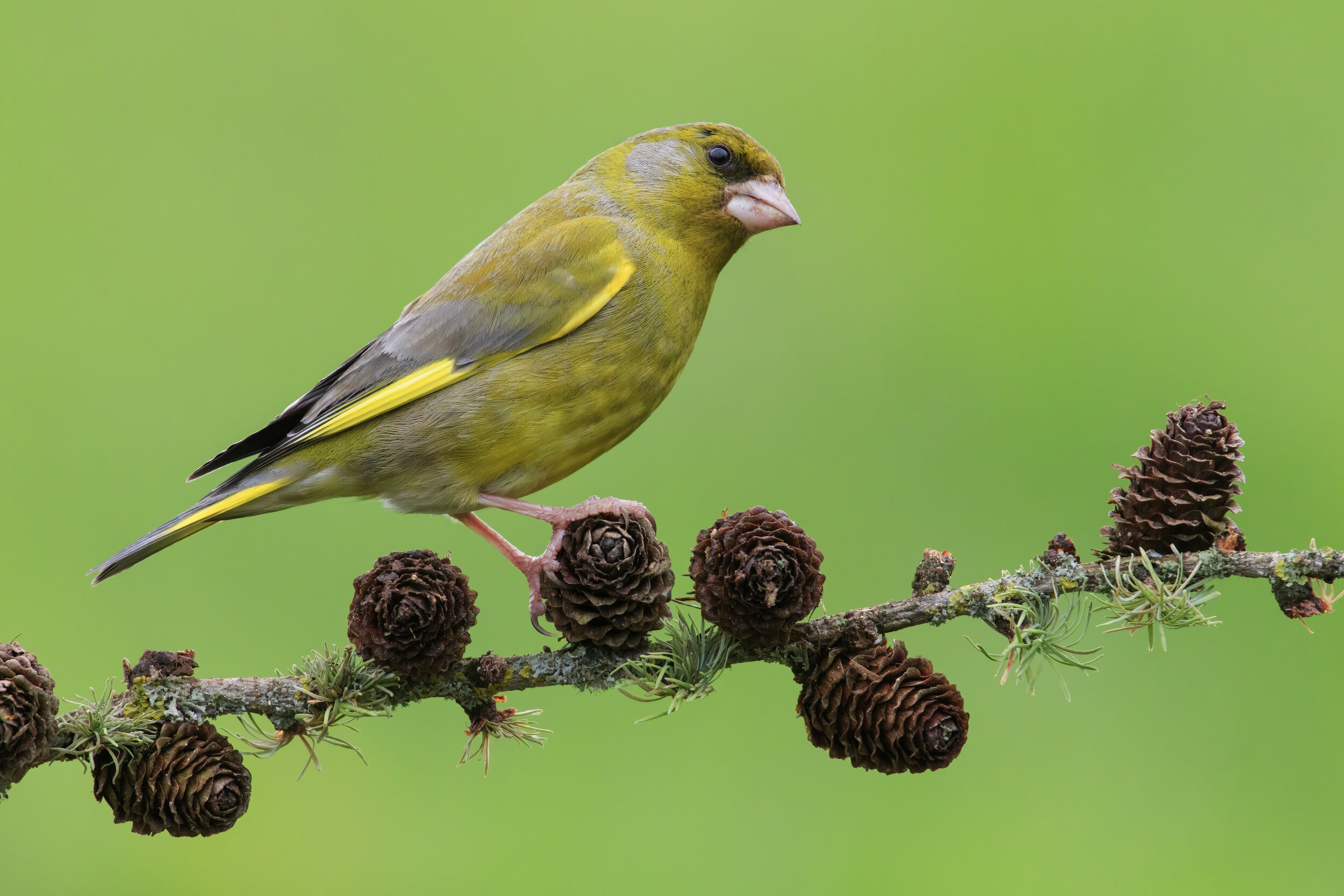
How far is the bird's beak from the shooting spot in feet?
6.98

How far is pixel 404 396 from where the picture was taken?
192 cm

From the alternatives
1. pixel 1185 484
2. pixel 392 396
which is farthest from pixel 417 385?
pixel 1185 484

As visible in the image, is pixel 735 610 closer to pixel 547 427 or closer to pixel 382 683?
pixel 382 683

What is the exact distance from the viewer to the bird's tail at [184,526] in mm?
1684

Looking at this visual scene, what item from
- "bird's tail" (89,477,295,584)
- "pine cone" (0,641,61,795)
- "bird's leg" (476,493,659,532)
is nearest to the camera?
"pine cone" (0,641,61,795)

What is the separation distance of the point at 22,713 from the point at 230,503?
69 centimetres

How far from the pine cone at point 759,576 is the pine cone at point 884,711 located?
0.08 meters

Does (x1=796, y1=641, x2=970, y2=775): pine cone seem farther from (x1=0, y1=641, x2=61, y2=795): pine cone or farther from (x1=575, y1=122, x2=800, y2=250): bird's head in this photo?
(x1=575, y1=122, x2=800, y2=250): bird's head

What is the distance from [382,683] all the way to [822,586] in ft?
1.82

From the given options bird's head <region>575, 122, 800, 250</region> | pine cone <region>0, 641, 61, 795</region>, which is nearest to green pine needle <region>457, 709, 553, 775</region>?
pine cone <region>0, 641, 61, 795</region>

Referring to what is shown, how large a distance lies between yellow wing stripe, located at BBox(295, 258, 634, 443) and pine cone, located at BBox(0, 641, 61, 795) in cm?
74

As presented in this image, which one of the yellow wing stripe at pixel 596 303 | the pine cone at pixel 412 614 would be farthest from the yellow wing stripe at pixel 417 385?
the pine cone at pixel 412 614

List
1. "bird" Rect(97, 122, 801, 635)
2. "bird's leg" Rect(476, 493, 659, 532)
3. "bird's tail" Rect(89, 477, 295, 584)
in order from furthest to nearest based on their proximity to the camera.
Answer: "bird" Rect(97, 122, 801, 635), "bird's tail" Rect(89, 477, 295, 584), "bird's leg" Rect(476, 493, 659, 532)

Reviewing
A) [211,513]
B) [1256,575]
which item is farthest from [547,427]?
[1256,575]
